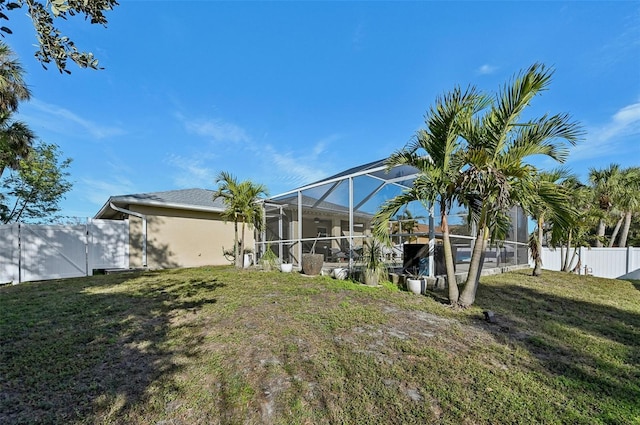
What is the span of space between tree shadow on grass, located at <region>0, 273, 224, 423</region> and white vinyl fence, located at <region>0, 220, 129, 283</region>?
12.4 ft

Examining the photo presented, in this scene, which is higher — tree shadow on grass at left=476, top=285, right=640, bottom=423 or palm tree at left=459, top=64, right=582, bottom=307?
palm tree at left=459, top=64, right=582, bottom=307

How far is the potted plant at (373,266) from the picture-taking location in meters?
7.27

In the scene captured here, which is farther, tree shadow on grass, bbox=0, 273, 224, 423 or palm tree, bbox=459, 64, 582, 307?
palm tree, bbox=459, 64, 582, 307

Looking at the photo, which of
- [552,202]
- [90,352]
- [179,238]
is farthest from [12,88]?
[552,202]

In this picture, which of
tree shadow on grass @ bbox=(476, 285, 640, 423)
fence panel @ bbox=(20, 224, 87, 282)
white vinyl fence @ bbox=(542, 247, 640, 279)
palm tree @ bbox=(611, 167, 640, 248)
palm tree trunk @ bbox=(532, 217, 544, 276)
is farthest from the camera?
palm tree @ bbox=(611, 167, 640, 248)

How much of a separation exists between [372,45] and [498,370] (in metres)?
9.66

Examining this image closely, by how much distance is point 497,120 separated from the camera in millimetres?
5223

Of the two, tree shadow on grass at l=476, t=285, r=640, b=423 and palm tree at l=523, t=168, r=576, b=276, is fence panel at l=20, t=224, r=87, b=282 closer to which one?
tree shadow on grass at l=476, t=285, r=640, b=423

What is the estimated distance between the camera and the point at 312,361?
322cm

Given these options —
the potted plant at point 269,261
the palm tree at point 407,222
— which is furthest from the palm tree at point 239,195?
the palm tree at point 407,222

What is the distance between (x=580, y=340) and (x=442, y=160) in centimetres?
350

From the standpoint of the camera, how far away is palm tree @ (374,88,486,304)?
5.33 meters

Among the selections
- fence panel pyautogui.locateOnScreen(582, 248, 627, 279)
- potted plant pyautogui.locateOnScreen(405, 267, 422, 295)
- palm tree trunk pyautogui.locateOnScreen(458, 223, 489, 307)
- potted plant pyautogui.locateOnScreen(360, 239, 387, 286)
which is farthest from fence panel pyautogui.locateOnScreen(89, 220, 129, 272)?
fence panel pyautogui.locateOnScreen(582, 248, 627, 279)

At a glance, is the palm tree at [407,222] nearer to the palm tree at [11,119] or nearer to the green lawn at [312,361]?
the green lawn at [312,361]
